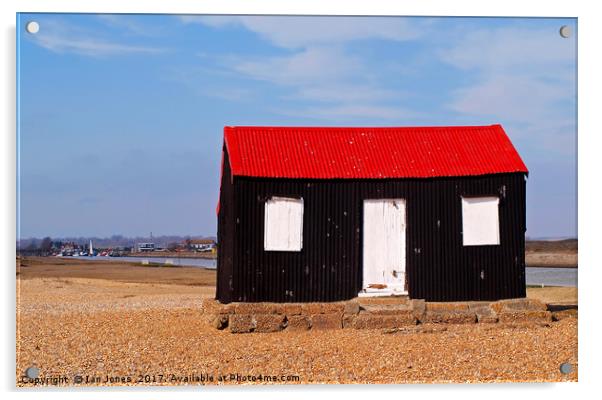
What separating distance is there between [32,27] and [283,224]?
19.1 feet

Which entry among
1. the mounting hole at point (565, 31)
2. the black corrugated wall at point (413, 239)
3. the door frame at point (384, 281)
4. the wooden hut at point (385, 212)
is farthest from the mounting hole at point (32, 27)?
the mounting hole at point (565, 31)

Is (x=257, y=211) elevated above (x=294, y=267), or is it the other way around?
(x=257, y=211)

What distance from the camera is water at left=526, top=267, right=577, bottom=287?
13.2 metres

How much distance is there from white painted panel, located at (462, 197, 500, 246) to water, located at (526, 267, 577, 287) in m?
0.99

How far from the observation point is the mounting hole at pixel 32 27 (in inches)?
468

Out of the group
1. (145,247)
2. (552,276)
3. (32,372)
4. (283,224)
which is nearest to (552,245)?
(552,276)

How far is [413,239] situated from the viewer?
1573cm

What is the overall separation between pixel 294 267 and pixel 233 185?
192 cm

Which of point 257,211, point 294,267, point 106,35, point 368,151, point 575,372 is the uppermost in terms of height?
point 106,35

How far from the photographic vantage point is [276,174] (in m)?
15.4

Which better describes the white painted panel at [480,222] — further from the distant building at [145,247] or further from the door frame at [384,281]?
the distant building at [145,247]

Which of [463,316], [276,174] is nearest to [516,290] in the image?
[463,316]

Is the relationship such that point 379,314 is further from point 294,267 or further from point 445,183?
point 445,183

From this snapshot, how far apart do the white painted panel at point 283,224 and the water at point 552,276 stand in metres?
4.51
